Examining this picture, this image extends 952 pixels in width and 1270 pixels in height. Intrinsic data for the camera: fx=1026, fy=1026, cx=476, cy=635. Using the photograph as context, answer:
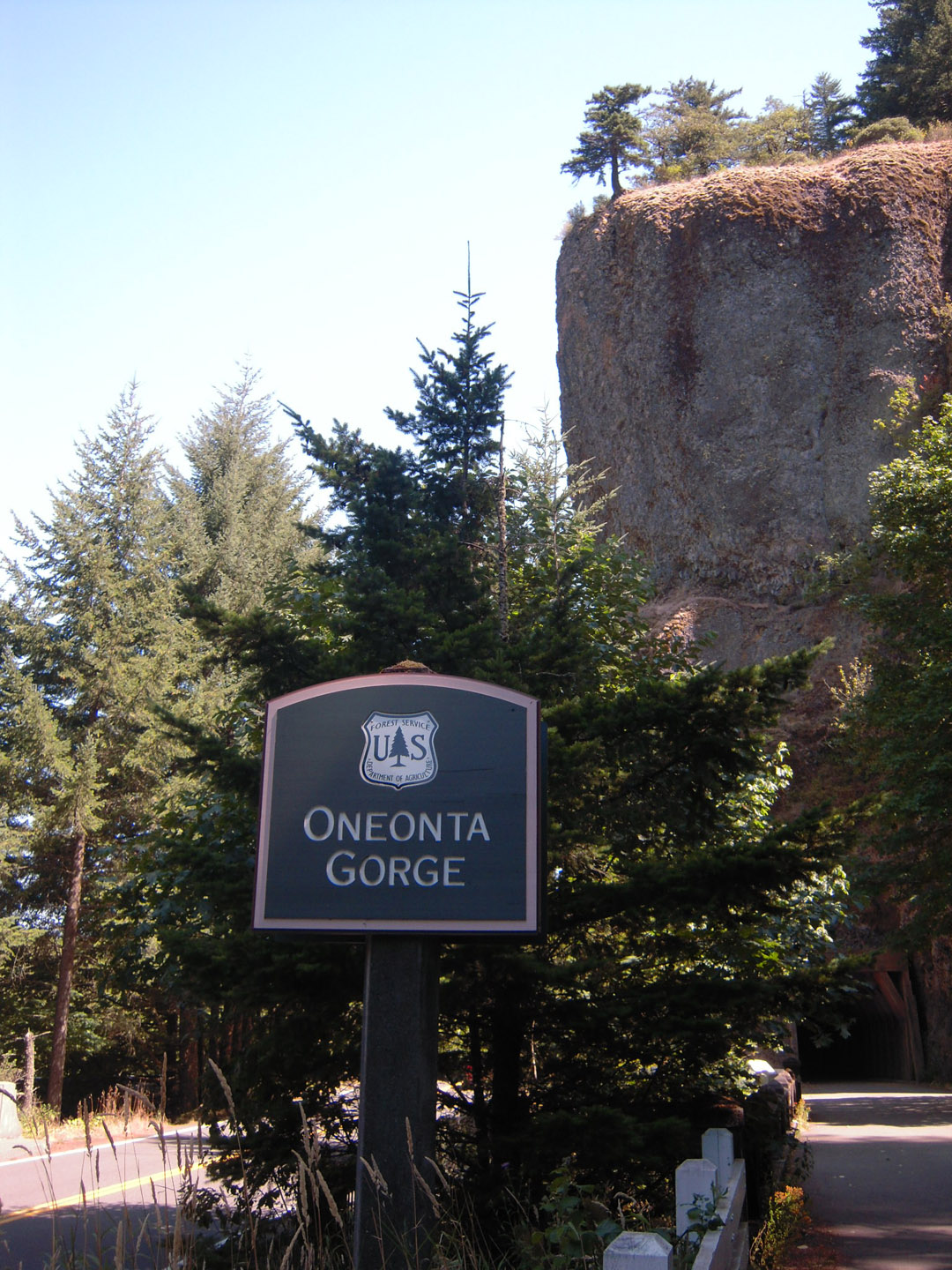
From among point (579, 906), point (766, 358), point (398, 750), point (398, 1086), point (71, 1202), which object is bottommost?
point (71, 1202)

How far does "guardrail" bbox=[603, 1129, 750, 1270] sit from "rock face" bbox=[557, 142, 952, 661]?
25.5 metres

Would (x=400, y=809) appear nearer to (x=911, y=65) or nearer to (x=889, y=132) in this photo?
(x=889, y=132)

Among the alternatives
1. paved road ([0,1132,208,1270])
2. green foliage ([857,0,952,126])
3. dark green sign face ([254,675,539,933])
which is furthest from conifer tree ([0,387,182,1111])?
green foliage ([857,0,952,126])

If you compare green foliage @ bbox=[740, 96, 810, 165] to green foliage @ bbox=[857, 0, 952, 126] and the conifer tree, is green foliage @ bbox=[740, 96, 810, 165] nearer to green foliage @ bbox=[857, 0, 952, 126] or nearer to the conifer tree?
green foliage @ bbox=[857, 0, 952, 126]

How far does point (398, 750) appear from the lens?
20.5ft

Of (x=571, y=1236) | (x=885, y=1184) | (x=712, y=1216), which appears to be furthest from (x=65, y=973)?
(x=571, y=1236)

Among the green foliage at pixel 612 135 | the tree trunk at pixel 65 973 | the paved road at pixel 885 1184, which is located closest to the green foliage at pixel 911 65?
the green foliage at pixel 612 135

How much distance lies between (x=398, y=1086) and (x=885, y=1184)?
767 cm

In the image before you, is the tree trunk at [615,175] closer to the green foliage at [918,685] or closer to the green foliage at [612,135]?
the green foliage at [612,135]

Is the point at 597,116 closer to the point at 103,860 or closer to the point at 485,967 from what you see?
the point at 103,860

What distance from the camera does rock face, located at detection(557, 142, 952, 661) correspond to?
31.8 meters

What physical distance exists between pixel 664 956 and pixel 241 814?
143 inches

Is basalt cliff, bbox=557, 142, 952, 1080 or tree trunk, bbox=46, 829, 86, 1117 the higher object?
basalt cliff, bbox=557, 142, 952, 1080

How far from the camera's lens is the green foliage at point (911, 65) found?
123ft
